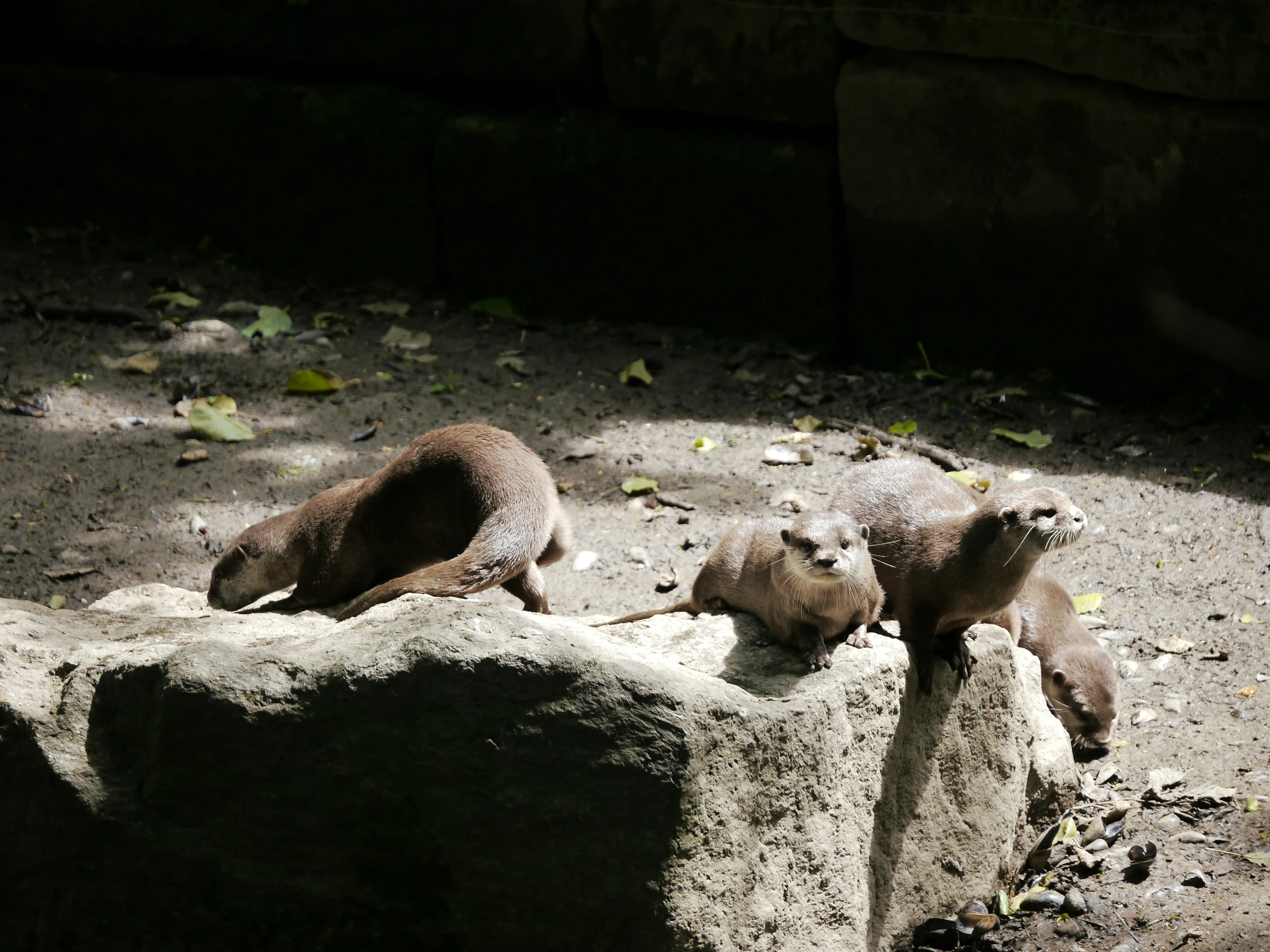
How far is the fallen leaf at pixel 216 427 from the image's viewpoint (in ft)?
14.8

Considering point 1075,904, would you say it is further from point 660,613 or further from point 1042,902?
point 660,613

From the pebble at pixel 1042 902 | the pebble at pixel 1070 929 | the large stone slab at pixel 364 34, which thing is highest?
the large stone slab at pixel 364 34

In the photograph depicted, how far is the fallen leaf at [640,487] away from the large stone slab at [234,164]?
2.04m

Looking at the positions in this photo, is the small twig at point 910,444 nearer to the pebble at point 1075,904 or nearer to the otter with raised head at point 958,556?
the otter with raised head at point 958,556

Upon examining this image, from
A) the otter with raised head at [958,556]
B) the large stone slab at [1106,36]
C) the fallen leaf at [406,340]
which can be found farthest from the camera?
the fallen leaf at [406,340]

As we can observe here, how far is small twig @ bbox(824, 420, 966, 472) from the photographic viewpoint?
13.7ft

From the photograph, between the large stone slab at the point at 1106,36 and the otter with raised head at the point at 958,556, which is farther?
the large stone slab at the point at 1106,36

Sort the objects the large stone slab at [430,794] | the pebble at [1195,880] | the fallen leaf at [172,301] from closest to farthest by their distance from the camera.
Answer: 1. the large stone slab at [430,794]
2. the pebble at [1195,880]
3. the fallen leaf at [172,301]

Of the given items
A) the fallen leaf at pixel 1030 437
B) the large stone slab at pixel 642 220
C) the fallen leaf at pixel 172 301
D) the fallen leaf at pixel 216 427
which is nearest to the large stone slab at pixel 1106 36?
the large stone slab at pixel 642 220

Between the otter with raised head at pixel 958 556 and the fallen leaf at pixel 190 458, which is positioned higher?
the otter with raised head at pixel 958 556

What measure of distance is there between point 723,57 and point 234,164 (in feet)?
8.22

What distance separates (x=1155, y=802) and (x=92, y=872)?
231cm

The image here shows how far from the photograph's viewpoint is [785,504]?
4008 mm

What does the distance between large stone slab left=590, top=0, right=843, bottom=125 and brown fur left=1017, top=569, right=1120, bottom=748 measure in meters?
2.25
